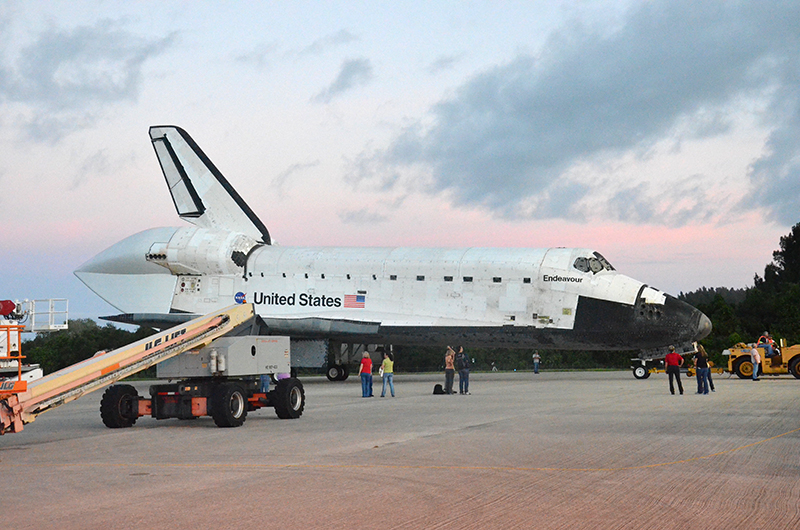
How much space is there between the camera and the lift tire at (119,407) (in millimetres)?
14156

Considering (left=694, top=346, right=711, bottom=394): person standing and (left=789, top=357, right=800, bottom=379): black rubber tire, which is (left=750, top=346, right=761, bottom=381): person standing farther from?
(left=694, top=346, right=711, bottom=394): person standing

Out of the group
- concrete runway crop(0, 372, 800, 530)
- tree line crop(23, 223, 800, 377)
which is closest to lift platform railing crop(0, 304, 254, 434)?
concrete runway crop(0, 372, 800, 530)

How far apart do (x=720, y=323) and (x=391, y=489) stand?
2144 inches

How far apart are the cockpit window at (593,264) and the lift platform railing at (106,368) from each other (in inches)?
595

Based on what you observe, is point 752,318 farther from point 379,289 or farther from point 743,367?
point 379,289

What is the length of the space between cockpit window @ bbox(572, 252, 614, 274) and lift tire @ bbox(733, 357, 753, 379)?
6.38 m

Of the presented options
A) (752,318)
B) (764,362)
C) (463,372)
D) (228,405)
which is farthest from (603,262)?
(752,318)

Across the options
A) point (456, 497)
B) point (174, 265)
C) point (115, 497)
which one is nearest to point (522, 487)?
point (456, 497)

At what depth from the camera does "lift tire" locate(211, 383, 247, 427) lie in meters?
13.7

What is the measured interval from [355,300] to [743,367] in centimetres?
1454

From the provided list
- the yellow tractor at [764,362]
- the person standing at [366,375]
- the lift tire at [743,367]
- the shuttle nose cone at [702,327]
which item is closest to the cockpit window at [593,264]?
the shuttle nose cone at [702,327]

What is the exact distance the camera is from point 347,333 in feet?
96.8

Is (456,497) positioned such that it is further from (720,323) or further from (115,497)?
(720,323)

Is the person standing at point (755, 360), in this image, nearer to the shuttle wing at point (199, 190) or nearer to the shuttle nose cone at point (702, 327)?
the shuttle nose cone at point (702, 327)
